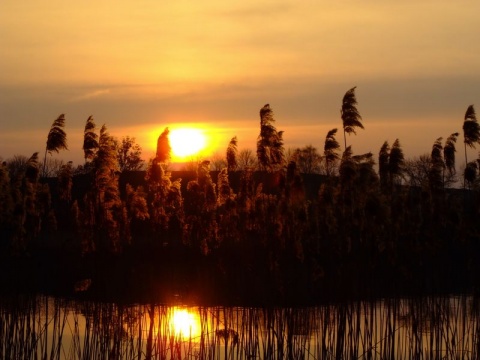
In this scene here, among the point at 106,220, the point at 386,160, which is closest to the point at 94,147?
the point at 106,220

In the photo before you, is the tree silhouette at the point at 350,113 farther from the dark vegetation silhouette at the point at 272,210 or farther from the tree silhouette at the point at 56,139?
the tree silhouette at the point at 56,139

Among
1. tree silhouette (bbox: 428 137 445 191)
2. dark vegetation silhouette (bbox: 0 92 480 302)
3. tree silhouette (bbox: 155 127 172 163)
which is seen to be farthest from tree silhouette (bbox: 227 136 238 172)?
tree silhouette (bbox: 428 137 445 191)

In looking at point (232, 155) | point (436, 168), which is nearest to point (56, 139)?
point (232, 155)

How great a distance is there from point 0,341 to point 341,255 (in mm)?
5806

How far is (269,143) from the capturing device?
12930mm

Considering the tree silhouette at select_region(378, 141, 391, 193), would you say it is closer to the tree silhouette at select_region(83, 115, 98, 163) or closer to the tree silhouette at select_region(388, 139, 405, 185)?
the tree silhouette at select_region(388, 139, 405, 185)

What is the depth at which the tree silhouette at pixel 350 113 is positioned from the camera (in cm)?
1254

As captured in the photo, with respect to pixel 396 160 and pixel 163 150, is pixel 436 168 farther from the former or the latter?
pixel 163 150

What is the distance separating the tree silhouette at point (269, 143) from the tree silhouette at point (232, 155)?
194 centimetres

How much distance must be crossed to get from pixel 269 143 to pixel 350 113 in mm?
1453

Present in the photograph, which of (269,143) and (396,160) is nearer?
(269,143)

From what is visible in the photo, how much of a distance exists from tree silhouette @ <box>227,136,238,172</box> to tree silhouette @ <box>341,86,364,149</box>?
299 centimetres

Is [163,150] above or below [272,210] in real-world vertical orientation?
above

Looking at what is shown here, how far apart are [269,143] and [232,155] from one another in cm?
226
